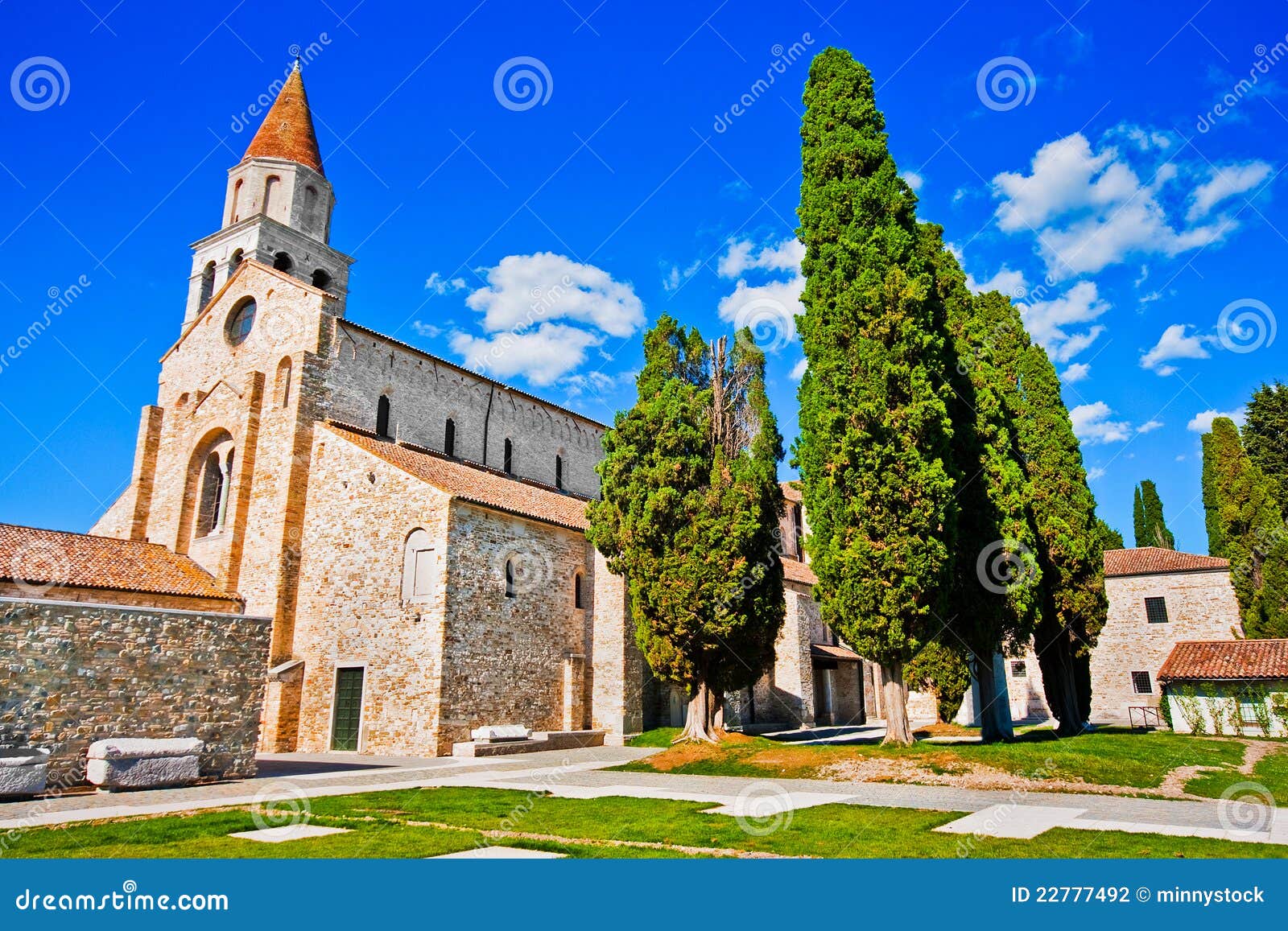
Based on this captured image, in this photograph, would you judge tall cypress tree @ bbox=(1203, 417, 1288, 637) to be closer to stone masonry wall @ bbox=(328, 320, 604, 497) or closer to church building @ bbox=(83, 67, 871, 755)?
church building @ bbox=(83, 67, 871, 755)

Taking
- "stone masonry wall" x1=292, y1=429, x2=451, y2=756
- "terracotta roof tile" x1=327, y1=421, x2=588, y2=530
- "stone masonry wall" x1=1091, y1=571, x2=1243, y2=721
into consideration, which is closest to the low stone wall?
"stone masonry wall" x1=292, y1=429, x2=451, y2=756

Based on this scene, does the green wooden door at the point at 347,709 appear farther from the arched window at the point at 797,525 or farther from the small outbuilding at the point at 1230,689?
the arched window at the point at 797,525

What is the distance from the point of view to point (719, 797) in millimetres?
12664

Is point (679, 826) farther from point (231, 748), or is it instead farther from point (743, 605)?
point (743, 605)

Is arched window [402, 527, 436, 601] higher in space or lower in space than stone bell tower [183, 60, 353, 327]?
lower

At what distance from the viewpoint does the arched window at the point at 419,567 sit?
74.5 ft

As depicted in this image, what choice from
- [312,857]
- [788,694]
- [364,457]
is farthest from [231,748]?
[788,694]

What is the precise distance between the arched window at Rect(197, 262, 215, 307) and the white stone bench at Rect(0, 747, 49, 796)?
2751 centimetres

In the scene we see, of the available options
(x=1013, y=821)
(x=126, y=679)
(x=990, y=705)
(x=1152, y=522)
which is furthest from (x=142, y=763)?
(x=1152, y=522)

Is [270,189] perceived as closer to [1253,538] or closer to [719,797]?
[719,797]

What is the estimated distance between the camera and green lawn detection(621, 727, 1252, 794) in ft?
46.9

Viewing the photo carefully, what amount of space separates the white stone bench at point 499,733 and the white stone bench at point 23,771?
1034 cm

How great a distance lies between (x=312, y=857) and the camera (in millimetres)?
7402

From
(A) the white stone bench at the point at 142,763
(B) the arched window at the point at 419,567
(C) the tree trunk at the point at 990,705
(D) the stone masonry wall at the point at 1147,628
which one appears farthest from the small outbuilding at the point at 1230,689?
(A) the white stone bench at the point at 142,763
